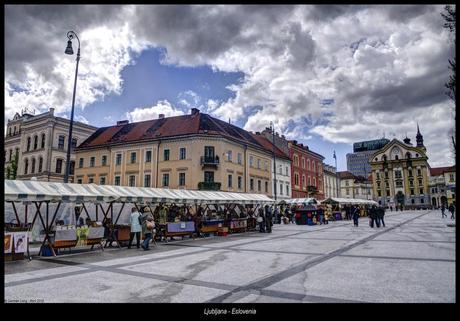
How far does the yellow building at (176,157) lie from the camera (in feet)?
123

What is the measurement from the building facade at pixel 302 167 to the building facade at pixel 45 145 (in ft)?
104

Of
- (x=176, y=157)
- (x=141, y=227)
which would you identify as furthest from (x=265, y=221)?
(x=176, y=157)

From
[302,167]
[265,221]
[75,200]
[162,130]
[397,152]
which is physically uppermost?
[397,152]

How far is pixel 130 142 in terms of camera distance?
41.8 m

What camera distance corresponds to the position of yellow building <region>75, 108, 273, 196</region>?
37562 mm

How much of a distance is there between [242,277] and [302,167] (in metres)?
53.1

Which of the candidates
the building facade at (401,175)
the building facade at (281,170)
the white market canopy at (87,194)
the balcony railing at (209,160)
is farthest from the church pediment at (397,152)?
the white market canopy at (87,194)

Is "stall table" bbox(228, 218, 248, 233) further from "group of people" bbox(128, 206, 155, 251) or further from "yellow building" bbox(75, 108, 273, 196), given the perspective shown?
"yellow building" bbox(75, 108, 273, 196)

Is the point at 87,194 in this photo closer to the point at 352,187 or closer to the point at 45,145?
the point at 45,145

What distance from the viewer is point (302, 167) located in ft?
195

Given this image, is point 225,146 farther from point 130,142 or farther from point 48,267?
point 48,267
